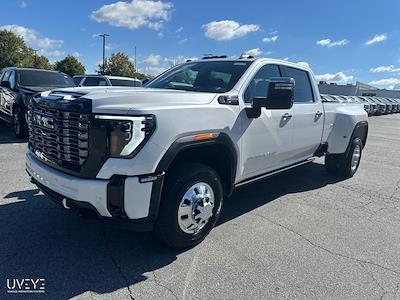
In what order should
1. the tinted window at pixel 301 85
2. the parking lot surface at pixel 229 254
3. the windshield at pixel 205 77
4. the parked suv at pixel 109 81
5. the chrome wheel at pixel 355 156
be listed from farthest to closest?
the parked suv at pixel 109 81, the chrome wheel at pixel 355 156, the tinted window at pixel 301 85, the windshield at pixel 205 77, the parking lot surface at pixel 229 254

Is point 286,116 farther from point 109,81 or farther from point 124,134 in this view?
point 109,81

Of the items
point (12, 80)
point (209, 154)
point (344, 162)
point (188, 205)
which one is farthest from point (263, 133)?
point (12, 80)

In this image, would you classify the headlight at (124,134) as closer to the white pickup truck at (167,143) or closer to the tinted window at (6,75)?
the white pickup truck at (167,143)

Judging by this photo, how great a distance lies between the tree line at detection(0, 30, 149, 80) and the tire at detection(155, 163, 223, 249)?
4143cm

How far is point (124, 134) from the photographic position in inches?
111

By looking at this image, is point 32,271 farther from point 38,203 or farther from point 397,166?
point 397,166

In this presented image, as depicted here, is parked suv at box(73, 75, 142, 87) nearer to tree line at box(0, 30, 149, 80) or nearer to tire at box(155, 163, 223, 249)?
tire at box(155, 163, 223, 249)

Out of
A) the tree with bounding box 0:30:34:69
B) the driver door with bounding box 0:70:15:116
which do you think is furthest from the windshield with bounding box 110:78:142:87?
the tree with bounding box 0:30:34:69

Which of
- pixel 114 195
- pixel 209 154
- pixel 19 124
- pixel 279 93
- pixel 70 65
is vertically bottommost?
pixel 19 124

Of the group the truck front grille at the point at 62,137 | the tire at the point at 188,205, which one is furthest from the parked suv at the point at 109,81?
the tire at the point at 188,205

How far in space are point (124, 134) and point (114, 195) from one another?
49 centimetres

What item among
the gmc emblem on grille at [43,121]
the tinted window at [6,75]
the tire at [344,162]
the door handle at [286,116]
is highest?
the tinted window at [6,75]

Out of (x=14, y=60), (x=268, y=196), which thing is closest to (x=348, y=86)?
(x=14, y=60)

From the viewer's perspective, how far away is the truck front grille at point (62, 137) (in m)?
2.90
